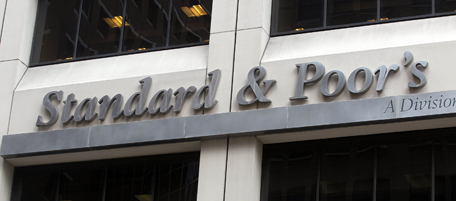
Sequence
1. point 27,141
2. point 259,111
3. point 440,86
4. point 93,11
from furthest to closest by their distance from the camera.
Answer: point 93,11 < point 27,141 < point 259,111 < point 440,86

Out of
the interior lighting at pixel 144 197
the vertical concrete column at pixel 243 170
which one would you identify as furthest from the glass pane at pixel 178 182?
the vertical concrete column at pixel 243 170

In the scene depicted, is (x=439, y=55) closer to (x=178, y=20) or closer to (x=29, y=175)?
(x=178, y=20)

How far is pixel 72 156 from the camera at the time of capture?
63.3 ft

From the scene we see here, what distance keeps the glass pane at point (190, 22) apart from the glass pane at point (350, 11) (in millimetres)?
3189

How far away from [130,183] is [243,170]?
332 centimetres

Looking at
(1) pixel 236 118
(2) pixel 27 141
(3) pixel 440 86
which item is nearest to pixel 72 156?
(2) pixel 27 141

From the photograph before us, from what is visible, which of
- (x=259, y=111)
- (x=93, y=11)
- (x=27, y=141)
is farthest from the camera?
(x=93, y=11)

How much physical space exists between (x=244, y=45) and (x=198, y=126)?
2.21 meters

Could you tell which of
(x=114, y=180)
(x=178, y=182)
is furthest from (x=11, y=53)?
(x=178, y=182)

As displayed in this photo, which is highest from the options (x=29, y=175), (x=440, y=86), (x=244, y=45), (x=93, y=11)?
(x=93, y=11)

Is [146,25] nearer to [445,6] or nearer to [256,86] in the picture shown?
[256,86]

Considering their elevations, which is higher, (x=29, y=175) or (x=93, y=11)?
(x=93, y=11)

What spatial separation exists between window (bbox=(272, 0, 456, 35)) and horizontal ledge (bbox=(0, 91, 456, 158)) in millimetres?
2464

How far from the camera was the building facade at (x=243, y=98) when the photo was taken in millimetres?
16125
